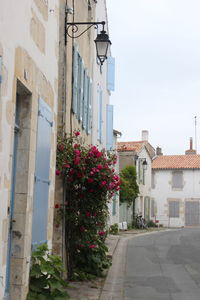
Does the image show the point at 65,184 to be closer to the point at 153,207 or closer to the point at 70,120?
the point at 70,120

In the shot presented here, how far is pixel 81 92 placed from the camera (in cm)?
975

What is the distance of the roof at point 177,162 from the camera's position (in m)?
35.2

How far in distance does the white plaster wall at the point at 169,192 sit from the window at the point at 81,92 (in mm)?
24581

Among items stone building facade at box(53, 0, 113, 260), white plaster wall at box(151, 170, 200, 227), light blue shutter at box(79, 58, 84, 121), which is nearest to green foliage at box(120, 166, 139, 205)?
white plaster wall at box(151, 170, 200, 227)

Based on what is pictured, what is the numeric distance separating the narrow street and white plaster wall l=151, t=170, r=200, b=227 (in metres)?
20.5

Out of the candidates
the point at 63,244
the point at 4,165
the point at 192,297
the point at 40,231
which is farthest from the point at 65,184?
the point at 4,165

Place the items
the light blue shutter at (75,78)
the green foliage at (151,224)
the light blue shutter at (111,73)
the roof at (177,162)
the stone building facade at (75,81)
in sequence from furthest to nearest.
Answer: the roof at (177,162), the green foliage at (151,224), the light blue shutter at (111,73), the light blue shutter at (75,78), the stone building facade at (75,81)

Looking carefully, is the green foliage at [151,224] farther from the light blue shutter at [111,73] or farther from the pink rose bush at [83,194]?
the pink rose bush at [83,194]

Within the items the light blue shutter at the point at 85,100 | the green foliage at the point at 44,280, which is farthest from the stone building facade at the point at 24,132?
the light blue shutter at the point at 85,100

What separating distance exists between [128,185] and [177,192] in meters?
11.6

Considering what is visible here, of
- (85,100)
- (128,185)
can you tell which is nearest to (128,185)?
(128,185)

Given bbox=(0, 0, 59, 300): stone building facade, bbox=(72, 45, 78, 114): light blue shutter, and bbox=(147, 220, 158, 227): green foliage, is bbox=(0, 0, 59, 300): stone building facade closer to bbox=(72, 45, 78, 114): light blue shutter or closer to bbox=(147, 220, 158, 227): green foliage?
bbox=(72, 45, 78, 114): light blue shutter

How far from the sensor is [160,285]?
803cm

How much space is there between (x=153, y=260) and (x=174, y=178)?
24522 mm
